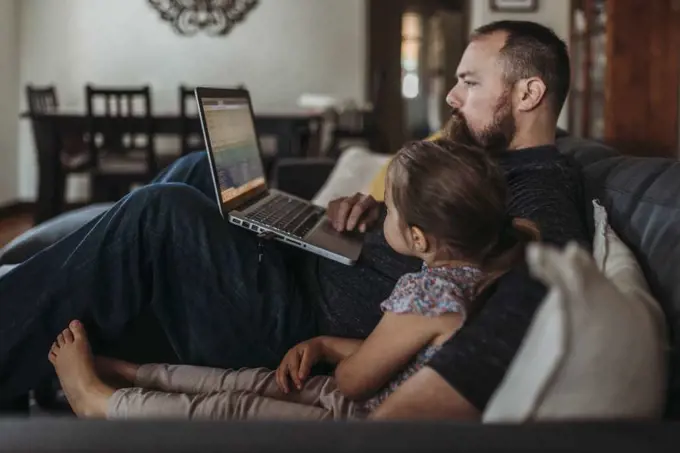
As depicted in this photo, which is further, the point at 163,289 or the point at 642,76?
the point at 642,76

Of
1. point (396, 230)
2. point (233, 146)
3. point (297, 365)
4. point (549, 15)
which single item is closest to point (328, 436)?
point (396, 230)

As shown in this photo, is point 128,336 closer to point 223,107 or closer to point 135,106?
point 223,107

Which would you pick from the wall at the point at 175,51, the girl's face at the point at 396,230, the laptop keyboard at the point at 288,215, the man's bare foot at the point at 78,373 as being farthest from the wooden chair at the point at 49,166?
the girl's face at the point at 396,230

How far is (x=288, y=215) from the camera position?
5.93 ft

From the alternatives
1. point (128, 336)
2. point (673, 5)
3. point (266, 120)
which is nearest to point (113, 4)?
point (266, 120)

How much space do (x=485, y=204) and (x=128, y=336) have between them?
777 millimetres

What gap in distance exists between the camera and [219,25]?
6465 mm

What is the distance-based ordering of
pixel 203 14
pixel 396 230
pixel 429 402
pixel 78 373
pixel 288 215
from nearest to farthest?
pixel 429 402 < pixel 396 230 < pixel 78 373 < pixel 288 215 < pixel 203 14

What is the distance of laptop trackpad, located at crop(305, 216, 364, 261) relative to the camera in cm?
160

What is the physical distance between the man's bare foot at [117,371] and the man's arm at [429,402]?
62 centimetres

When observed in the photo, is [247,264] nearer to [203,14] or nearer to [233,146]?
[233,146]

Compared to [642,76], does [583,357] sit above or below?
below

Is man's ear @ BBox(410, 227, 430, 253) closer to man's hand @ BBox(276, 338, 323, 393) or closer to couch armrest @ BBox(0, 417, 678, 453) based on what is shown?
man's hand @ BBox(276, 338, 323, 393)

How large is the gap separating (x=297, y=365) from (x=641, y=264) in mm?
564
